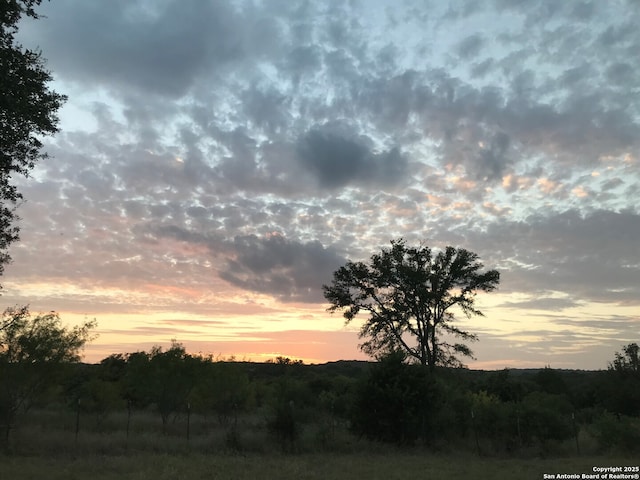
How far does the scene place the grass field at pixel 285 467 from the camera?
1692 centimetres

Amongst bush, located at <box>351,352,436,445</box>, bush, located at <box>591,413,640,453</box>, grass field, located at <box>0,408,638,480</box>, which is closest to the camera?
grass field, located at <box>0,408,638,480</box>

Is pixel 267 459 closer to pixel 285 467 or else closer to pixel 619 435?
pixel 285 467

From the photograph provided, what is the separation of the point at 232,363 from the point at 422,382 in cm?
2218

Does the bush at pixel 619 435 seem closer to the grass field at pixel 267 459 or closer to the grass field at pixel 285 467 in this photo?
the grass field at pixel 267 459

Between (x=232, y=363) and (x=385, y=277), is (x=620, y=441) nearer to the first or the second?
(x=385, y=277)

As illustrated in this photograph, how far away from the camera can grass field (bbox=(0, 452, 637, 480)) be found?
16922mm

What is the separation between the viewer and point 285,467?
1878 cm

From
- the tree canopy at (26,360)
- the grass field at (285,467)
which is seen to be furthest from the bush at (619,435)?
the tree canopy at (26,360)

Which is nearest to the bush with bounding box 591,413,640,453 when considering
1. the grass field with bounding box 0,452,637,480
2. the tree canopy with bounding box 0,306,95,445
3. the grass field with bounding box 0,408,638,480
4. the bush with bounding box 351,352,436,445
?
the grass field with bounding box 0,408,638,480

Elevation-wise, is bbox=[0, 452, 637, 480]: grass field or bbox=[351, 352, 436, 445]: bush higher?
bbox=[351, 352, 436, 445]: bush

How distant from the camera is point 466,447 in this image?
2614 centimetres

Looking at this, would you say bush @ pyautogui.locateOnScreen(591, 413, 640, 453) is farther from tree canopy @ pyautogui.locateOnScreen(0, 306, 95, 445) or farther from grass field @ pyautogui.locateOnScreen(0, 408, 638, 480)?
tree canopy @ pyautogui.locateOnScreen(0, 306, 95, 445)

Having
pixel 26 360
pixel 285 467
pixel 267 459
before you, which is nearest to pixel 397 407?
pixel 267 459

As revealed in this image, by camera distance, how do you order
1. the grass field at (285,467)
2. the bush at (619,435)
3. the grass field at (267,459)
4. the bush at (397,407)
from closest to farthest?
1. the grass field at (285,467)
2. the grass field at (267,459)
3. the bush at (619,435)
4. the bush at (397,407)
